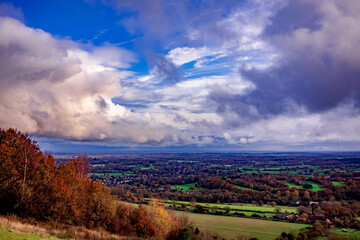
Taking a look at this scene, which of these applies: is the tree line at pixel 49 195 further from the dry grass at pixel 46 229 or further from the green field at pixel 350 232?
the green field at pixel 350 232

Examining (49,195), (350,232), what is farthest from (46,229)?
(350,232)

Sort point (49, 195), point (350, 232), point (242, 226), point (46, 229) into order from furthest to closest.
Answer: point (242, 226)
point (350, 232)
point (49, 195)
point (46, 229)

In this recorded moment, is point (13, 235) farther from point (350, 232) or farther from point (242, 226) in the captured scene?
point (350, 232)

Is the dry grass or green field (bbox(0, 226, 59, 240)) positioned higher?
green field (bbox(0, 226, 59, 240))

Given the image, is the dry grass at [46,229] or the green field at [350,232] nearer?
the dry grass at [46,229]

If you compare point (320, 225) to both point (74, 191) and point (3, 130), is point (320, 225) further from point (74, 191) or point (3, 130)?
point (3, 130)

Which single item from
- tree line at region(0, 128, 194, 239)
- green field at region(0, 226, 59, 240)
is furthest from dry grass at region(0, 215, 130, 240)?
tree line at region(0, 128, 194, 239)

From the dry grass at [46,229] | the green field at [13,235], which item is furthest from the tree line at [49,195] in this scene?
the green field at [13,235]

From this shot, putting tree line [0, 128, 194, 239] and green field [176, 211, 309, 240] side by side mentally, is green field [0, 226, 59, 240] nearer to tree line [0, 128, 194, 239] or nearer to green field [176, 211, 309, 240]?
tree line [0, 128, 194, 239]

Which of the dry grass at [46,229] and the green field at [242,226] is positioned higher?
the dry grass at [46,229]
